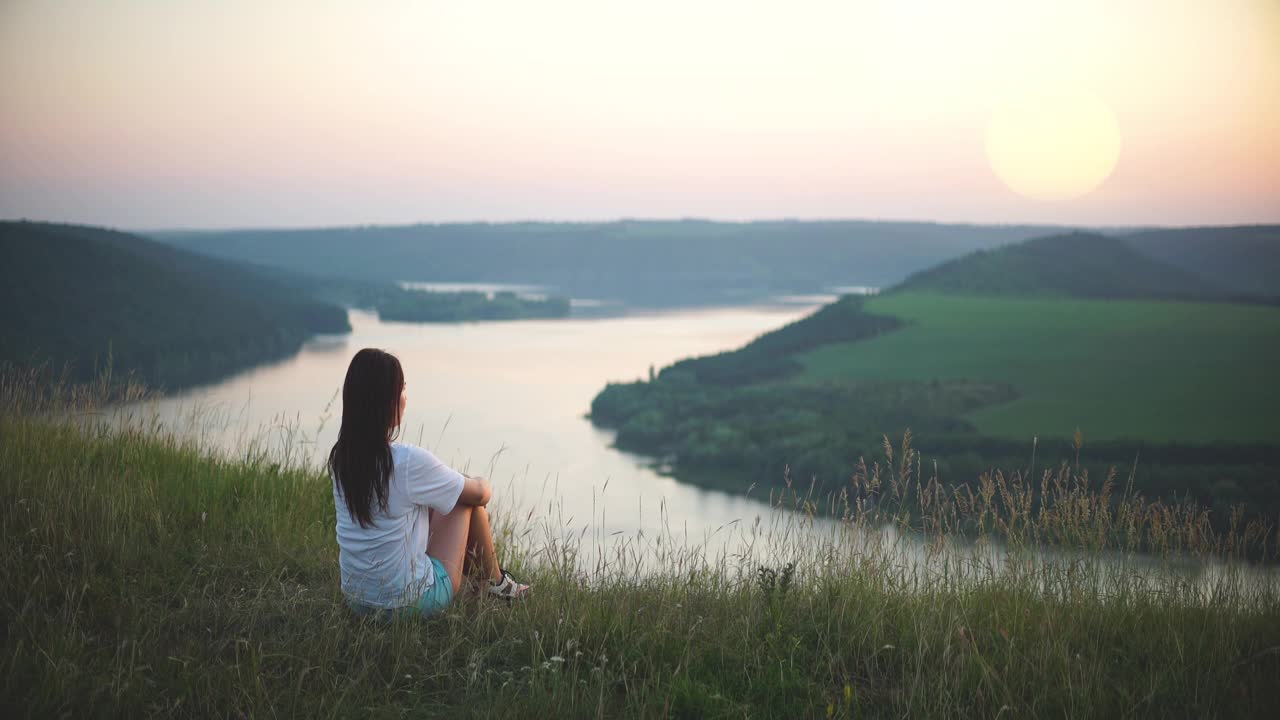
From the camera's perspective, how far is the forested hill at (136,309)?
53094 mm

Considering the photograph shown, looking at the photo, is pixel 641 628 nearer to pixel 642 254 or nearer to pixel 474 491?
pixel 474 491

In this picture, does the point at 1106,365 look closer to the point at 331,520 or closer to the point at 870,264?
the point at 331,520

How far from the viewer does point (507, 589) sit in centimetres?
330

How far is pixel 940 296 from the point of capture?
95.4 metres

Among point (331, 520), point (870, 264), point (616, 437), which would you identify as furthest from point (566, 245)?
point (331, 520)

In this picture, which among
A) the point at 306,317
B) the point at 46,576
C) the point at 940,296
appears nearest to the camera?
the point at 46,576

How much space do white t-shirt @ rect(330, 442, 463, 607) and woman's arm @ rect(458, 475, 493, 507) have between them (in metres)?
0.03

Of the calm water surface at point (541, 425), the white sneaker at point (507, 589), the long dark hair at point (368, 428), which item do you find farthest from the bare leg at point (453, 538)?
the calm water surface at point (541, 425)

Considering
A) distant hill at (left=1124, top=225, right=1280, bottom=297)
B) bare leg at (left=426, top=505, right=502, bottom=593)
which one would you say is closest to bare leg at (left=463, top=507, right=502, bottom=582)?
bare leg at (left=426, top=505, right=502, bottom=593)

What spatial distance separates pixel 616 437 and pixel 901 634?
193 feet

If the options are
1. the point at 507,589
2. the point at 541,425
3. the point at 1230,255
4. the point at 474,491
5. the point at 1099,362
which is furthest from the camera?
the point at 1230,255

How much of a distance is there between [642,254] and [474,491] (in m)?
158

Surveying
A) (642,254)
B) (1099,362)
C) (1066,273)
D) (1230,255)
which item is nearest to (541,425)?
(1099,362)

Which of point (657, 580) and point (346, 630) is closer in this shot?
point (346, 630)
